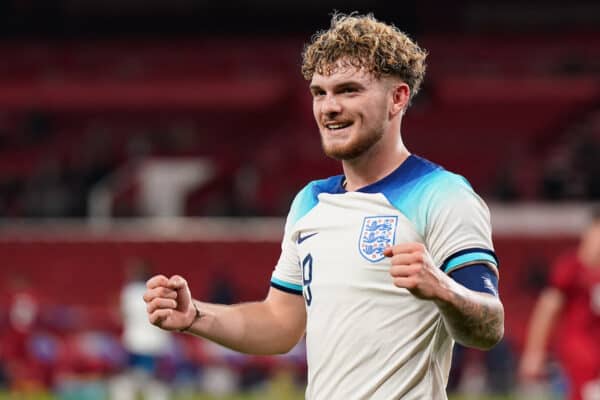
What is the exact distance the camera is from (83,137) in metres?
31.8

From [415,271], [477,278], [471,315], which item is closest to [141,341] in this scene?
[477,278]

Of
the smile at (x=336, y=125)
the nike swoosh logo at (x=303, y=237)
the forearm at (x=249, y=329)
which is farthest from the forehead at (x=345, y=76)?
the forearm at (x=249, y=329)

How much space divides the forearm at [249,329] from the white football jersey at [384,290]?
0.36 meters

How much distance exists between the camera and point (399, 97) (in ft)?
14.1

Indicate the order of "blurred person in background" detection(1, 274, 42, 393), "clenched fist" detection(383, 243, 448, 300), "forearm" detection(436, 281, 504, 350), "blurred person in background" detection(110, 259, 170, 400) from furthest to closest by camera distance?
"blurred person in background" detection(1, 274, 42, 393) → "blurred person in background" detection(110, 259, 170, 400) → "forearm" detection(436, 281, 504, 350) → "clenched fist" detection(383, 243, 448, 300)

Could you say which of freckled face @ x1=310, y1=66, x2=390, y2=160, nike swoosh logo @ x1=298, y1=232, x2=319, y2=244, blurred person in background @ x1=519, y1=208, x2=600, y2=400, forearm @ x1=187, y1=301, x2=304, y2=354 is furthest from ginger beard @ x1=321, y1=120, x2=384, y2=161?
blurred person in background @ x1=519, y1=208, x2=600, y2=400

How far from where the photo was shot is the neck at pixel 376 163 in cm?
434

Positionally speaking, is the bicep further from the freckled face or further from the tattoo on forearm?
the tattoo on forearm

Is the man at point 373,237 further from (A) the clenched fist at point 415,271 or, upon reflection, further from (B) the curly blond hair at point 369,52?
(A) the clenched fist at point 415,271

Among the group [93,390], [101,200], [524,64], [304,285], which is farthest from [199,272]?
[304,285]

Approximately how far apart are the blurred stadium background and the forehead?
530 inches

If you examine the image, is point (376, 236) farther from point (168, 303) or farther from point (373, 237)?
point (168, 303)

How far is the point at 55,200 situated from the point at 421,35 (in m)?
10.1

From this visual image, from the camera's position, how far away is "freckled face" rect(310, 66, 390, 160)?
4.20 meters
